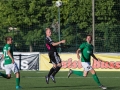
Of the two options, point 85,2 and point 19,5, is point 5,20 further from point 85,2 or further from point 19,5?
point 85,2

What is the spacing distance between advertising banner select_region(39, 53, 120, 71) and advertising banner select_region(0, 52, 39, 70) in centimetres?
30

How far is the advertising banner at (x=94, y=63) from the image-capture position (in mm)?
28547

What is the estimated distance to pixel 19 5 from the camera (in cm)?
4144

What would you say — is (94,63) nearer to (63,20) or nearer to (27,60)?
(27,60)

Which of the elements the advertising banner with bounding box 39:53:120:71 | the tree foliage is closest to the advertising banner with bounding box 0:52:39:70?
the advertising banner with bounding box 39:53:120:71

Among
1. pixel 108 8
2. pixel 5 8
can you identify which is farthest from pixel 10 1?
pixel 108 8

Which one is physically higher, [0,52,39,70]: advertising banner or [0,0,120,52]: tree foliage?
[0,0,120,52]: tree foliage

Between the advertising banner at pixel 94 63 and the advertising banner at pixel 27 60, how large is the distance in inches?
11.6

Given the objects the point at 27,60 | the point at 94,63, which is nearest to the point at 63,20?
the point at 27,60

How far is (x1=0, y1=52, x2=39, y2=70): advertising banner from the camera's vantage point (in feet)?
95.9

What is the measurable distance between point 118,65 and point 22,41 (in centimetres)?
670

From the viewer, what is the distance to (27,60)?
29.3 m

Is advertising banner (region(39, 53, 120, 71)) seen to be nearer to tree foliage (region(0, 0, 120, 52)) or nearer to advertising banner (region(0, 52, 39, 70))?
advertising banner (region(0, 52, 39, 70))

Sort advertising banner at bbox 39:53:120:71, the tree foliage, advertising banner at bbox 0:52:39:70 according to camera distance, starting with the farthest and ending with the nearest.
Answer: the tree foliage, advertising banner at bbox 0:52:39:70, advertising banner at bbox 39:53:120:71
